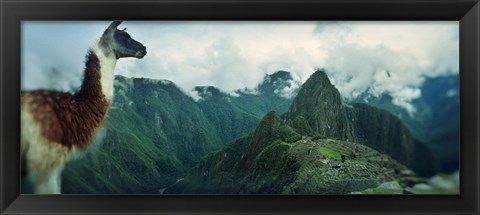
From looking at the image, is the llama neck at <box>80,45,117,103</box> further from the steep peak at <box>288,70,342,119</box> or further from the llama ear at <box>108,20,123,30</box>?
the steep peak at <box>288,70,342,119</box>

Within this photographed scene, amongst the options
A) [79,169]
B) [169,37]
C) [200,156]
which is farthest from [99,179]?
[169,37]

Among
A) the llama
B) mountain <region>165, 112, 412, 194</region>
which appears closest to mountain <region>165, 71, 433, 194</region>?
mountain <region>165, 112, 412, 194</region>

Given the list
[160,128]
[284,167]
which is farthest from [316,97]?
[160,128]

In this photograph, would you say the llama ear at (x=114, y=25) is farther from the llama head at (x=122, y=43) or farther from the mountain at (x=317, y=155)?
the mountain at (x=317, y=155)

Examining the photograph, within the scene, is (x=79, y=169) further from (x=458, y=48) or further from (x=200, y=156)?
(x=458, y=48)

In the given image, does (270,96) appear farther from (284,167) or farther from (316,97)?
(284,167)

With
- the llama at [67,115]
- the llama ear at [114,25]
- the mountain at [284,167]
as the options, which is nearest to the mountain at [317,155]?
Answer: the mountain at [284,167]
